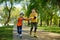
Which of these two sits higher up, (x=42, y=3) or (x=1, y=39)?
(x=42, y=3)

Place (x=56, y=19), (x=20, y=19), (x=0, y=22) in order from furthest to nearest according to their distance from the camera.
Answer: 1. (x=0, y=22)
2. (x=56, y=19)
3. (x=20, y=19)

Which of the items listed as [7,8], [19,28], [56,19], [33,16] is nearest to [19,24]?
[19,28]

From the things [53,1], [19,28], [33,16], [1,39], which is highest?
[53,1]

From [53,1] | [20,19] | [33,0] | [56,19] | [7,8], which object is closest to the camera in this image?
[20,19]

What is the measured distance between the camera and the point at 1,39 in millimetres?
10102

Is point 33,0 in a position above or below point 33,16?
above

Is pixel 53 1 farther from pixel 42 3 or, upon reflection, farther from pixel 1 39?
pixel 1 39

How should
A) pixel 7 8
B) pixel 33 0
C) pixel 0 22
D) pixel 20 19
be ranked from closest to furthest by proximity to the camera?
pixel 20 19
pixel 33 0
pixel 7 8
pixel 0 22

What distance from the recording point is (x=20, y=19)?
9.50m

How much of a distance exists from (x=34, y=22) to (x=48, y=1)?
5123 millimetres

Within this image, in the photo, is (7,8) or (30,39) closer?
(30,39)

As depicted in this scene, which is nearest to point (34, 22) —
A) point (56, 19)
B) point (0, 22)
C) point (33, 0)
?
point (33, 0)

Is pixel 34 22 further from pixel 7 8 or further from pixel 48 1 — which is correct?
pixel 7 8

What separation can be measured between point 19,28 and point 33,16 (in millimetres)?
1050
